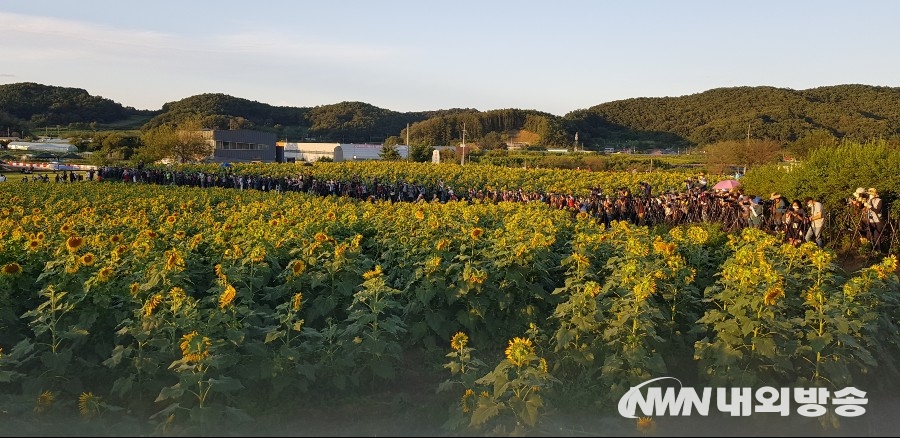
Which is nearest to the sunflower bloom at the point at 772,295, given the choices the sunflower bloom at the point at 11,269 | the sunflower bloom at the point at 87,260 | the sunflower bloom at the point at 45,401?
the sunflower bloom at the point at 45,401

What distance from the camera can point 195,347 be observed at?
572cm

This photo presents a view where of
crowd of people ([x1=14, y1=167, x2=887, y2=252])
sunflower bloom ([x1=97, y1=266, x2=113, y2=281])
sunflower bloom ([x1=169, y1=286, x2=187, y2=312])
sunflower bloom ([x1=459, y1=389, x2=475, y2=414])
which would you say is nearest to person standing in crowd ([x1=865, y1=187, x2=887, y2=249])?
crowd of people ([x1=14, y1=167, x2=887, y2=252])

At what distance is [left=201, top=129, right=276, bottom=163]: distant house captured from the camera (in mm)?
89438

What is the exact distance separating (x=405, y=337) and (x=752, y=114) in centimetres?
13090

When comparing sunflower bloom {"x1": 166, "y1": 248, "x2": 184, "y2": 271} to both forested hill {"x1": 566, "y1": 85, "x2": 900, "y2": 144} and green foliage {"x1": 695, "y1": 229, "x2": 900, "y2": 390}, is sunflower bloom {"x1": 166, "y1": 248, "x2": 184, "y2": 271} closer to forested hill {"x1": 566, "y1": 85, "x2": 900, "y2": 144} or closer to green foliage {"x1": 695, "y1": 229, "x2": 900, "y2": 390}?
green foliage {"x1": 695, "y1": 229, "x2": 900, "y2": 390}

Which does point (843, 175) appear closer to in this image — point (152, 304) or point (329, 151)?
point (152, 304)

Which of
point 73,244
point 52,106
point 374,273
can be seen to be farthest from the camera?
point 52,106

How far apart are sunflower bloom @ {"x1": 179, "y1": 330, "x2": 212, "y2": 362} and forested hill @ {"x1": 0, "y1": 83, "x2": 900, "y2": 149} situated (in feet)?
328

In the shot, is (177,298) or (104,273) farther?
(104,273)

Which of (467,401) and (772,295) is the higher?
(772,295)

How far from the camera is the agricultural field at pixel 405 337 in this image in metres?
5.96

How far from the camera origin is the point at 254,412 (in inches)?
A: 247

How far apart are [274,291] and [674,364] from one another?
14.5 ft

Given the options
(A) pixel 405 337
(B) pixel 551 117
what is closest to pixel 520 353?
(A) pixel 405 337
